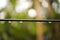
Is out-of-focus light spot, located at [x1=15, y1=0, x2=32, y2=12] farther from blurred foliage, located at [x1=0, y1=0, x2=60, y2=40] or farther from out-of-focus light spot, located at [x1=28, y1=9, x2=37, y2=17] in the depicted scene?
blurred foliage, located at [x1=0, y1=0, x2=60, y2=40]

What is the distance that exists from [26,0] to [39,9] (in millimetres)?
160

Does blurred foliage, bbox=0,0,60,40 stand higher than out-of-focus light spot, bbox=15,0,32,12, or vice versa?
out-of-focus light spot, bbox=15,0,32,12

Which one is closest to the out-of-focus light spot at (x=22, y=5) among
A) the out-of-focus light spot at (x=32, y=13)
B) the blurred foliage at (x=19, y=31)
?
the out-of-focus light spot at (x=32, y=13)

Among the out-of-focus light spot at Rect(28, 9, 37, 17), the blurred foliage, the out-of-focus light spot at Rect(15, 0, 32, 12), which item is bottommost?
the blurred foliage

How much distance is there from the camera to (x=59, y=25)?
4.27 ft

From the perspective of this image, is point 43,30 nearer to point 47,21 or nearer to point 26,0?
point 47,21

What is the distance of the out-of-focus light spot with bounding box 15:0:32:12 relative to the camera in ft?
4.54

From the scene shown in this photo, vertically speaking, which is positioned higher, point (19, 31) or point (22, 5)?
point (22, 5)

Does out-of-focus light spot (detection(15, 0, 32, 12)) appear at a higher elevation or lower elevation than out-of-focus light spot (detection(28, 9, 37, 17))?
higher

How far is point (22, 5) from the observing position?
140 cm

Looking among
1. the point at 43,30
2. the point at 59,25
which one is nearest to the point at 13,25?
the point at 43,30

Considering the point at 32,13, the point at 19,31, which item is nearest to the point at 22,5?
the point at 32,13

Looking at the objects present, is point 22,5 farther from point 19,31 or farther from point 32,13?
point 19,31

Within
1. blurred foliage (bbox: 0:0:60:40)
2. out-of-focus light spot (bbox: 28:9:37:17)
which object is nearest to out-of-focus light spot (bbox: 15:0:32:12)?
out-of-focus light spot (bbox: 28:9:37:17)
